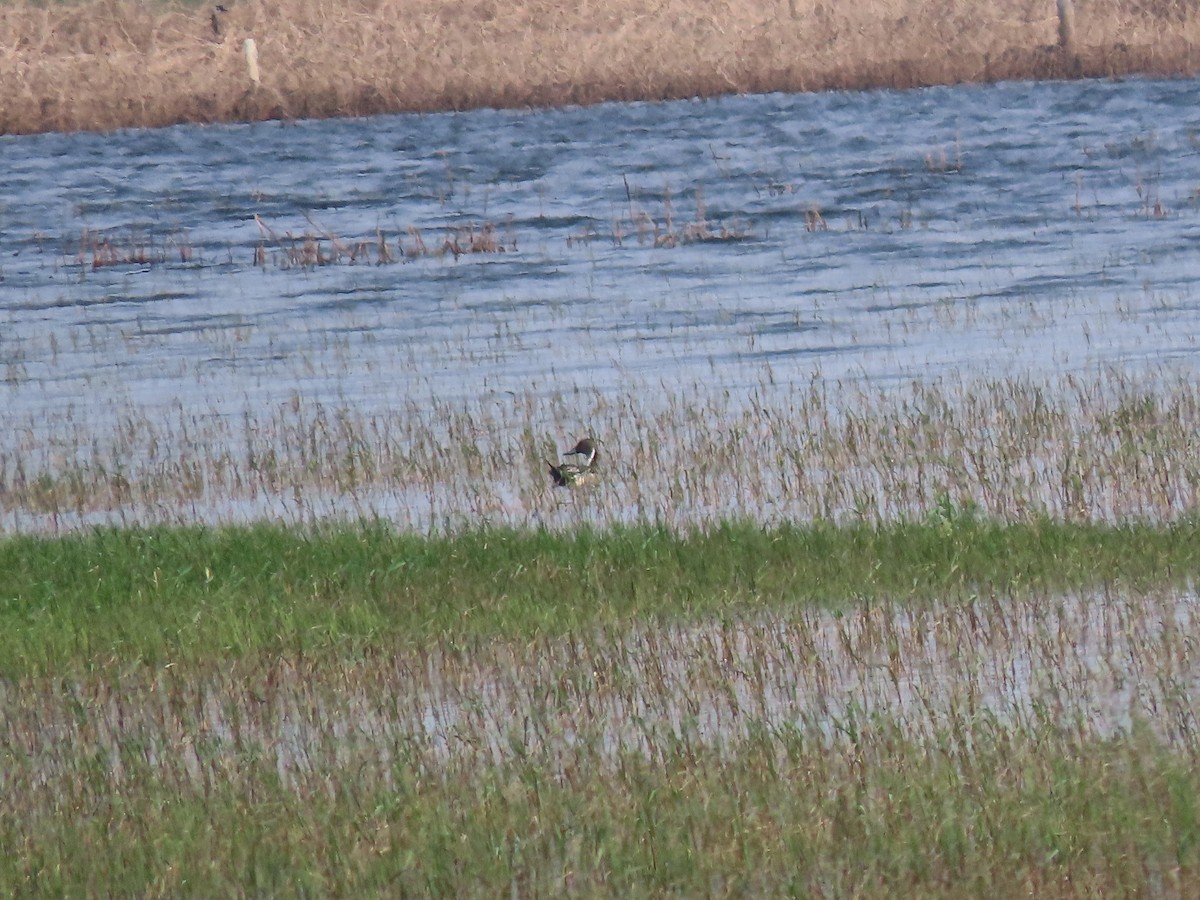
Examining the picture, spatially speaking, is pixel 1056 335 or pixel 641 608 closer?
pixel 641 608

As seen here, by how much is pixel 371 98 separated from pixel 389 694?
1838 inches

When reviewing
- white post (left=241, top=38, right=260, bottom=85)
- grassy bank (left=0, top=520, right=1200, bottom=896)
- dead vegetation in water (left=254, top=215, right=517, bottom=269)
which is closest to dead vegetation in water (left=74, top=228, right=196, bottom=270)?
dead vegetation in water (left=254, top=215, right=517, bottom=269)

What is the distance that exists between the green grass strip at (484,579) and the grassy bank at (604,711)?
3 centimetres

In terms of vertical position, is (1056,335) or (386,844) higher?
(386,844)

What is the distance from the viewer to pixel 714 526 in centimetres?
1332

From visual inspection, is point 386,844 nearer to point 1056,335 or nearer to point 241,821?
point 241,821

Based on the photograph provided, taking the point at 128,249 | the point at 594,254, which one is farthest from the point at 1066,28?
the point at 128,249

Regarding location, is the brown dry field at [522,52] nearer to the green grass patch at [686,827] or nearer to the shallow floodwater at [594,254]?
the shallow floodwater at [594,254]

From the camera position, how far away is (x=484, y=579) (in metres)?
12.6

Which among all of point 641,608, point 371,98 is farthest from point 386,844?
point 371,98

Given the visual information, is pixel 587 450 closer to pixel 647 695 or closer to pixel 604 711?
pixel 647 695

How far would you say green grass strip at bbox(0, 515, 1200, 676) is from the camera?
11.6 meters

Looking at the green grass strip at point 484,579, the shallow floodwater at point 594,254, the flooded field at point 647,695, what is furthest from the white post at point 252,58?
the flooded field at point 647,695

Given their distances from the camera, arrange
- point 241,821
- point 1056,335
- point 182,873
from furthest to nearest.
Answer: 1. point 1056,335
2. point 241,821
3. point 182,873
